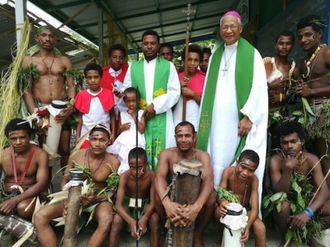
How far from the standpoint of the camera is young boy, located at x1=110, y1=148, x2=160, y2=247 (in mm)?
2746

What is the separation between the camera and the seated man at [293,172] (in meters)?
2.82

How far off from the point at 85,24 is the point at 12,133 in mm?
5582

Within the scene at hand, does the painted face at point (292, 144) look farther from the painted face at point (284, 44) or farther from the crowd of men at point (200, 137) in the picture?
the painted face at point (284, 44)

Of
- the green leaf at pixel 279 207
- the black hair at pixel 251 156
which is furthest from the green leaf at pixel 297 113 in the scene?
the green leaf at pixel 279 207

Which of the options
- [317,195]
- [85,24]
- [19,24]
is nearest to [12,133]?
[19,24]

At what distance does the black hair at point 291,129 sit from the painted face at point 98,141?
2055mm

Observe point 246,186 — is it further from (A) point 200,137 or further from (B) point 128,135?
(B) point 128,135

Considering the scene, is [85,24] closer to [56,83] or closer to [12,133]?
[56,83]

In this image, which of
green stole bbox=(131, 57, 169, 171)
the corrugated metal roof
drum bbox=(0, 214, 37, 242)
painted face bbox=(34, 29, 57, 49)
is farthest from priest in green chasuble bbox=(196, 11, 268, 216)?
the corrugated metal roof

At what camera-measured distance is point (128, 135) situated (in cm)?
340

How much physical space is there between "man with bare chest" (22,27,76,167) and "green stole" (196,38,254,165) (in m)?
1.95

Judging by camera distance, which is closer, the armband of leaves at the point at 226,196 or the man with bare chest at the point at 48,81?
A: the armband of leaves at the point at 226,196

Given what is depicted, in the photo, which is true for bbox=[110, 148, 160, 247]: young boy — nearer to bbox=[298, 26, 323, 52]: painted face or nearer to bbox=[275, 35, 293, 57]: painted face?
bbox=[275, 35, 293, 57]: painted face

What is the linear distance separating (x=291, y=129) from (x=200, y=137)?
1019 millimetres
